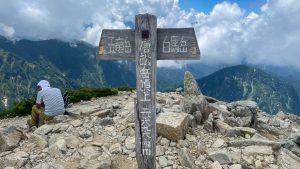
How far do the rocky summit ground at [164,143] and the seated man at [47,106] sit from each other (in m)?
0.39

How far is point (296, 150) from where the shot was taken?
13.6m

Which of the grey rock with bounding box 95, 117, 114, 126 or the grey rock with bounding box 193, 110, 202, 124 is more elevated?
the grey rock with bounding box 193, 110, 202, 124

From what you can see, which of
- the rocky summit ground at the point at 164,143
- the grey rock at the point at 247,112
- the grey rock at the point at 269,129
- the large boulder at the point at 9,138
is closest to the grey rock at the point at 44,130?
the rocky summit ground at the point at 164,143

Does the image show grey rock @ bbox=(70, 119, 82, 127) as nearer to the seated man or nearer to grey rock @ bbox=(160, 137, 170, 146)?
the seated man

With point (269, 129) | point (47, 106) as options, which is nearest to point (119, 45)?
point (47, 106)

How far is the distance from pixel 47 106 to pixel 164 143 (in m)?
5.79

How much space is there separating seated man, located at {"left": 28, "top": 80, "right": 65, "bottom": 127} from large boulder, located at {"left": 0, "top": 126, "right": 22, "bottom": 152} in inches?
67.4

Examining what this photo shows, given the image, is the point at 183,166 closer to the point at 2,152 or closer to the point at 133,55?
the point at 133,55

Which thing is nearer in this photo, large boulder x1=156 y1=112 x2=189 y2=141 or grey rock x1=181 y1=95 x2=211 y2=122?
large boulder x1=156 y1=112 x2=189 y2=141

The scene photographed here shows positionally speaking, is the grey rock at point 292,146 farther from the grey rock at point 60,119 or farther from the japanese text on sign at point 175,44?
the grey rock at point 60,119

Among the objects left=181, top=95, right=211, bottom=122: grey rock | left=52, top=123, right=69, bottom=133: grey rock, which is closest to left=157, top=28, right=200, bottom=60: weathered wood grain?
left=181, top=95, right=211, bottom=122: grey rock

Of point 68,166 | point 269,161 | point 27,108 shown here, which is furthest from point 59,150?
point 27,108

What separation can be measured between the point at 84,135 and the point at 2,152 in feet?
9.36

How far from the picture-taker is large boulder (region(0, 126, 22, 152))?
45.4 feet
